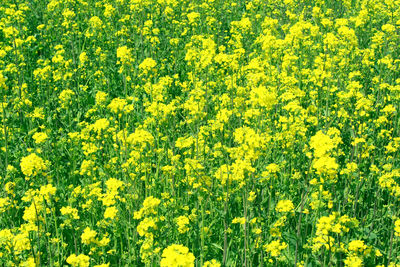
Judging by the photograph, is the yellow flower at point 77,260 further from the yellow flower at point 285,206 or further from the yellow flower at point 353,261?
the yellow flower at point 353,261

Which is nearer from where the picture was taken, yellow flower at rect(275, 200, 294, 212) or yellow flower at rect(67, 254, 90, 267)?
yellow flower at rect(67, 254, 90, 267)

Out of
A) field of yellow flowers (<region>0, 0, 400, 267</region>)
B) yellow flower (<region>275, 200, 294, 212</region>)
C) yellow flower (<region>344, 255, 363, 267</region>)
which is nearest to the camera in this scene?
yellow flower (<region>344, 255, 363, 267</region>)

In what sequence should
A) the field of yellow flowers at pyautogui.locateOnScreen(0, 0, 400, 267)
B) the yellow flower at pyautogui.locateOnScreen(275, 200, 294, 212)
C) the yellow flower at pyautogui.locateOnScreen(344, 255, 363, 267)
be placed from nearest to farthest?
the yellow flower at pyautogui.locateOnScreen(344, 255, 363, 267) < the field of yellow flowers at pyautogui.locateOnScreen(0, 0, 400, 267) < the yellow flower at pyautogui.locateOnScreen(275, 200, 294, 212)

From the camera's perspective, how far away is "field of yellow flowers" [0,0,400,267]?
3.38 metres

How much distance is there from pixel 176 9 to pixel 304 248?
678 cm

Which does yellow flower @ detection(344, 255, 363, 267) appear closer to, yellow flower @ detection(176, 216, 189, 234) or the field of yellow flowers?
the field of yellow flowers

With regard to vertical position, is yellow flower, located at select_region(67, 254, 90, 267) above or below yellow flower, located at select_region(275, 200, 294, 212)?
above

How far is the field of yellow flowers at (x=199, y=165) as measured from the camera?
3377mm

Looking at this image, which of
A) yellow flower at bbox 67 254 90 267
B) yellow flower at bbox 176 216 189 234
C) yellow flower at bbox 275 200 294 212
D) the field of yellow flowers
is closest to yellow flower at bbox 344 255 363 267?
the field of yellow flowers

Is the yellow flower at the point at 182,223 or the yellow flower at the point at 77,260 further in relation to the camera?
the yellow flower at the point at 182,223

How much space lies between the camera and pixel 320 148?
3213 millimetres

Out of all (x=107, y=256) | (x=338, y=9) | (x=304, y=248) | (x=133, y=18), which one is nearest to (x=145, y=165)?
(x=107, y=256)

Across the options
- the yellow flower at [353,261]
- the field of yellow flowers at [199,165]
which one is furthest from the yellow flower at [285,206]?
the yellow flower at [353,261]

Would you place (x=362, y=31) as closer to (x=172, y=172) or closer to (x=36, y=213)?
(x=172, y=172)
